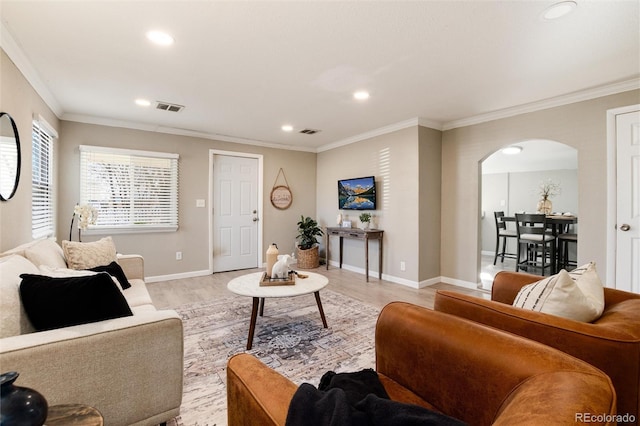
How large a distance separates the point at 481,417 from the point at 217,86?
3.16m

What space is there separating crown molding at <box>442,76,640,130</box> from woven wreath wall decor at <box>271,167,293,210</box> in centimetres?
298

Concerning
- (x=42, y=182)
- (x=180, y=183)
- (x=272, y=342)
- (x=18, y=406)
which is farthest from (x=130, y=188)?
(x=18, y=406)

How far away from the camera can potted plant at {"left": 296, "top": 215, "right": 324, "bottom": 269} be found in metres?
5.39

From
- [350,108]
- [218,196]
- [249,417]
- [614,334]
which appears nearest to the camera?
[249,417]

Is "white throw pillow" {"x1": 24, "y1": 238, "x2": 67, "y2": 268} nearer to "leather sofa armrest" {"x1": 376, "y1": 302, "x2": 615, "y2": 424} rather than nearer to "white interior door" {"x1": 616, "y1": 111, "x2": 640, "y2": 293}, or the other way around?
"leather sofa armrest" {"x1": 376, "y1": 302, "x2": 615, "y2": 424}

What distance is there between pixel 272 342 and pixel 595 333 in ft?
6.87

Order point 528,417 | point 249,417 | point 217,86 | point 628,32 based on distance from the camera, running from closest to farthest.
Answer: point 528,417 < point 249,417 < point 628,32 < point 217,86

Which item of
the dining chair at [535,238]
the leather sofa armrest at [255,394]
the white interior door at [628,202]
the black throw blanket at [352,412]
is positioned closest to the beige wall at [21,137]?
the leather sofa armrest at [255,394]

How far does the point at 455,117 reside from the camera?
396cm

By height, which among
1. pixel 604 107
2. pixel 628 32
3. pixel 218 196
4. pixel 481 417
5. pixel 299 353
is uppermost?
pixel 628 32

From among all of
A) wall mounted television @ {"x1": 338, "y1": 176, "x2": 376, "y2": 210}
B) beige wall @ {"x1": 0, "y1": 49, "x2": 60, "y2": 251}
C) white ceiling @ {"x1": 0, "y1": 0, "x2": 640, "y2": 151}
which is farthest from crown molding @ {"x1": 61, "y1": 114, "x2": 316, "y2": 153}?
wall mounted television @ {"x1": 338, "y1": 176, "x2": 376, "y2": 210}

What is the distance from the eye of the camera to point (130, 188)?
4180 millimetres

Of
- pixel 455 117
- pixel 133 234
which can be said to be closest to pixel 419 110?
pixel 455 117

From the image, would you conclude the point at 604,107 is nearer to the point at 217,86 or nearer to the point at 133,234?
the point at 217,86
